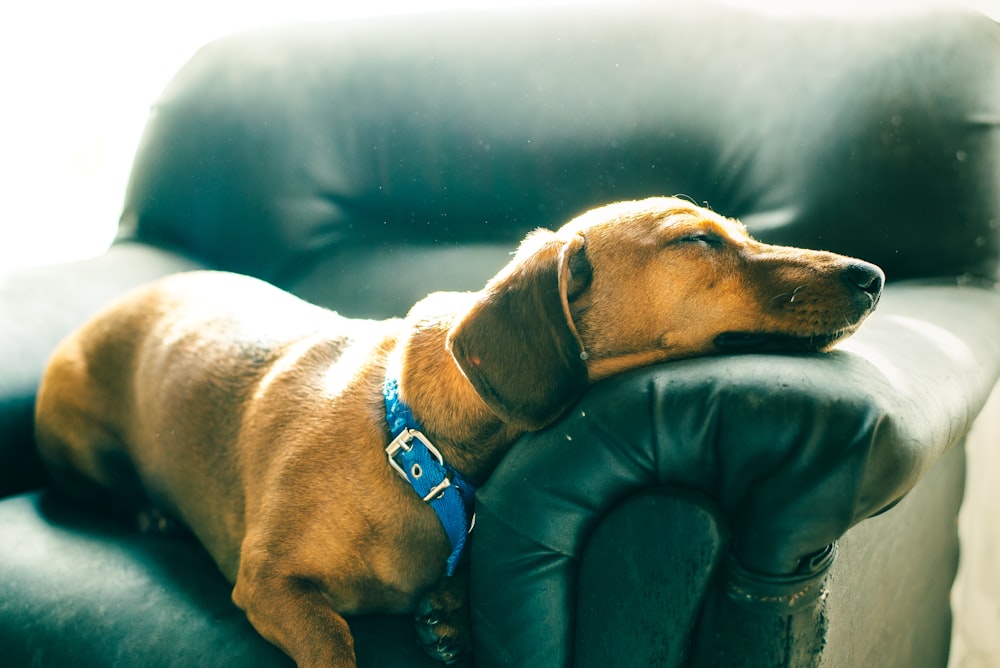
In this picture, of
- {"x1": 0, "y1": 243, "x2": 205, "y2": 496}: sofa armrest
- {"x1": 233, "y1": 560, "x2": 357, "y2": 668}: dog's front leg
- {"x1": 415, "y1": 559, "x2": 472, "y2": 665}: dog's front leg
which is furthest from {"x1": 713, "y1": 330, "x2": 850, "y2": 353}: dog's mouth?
{"x1": 0, "y1": 243, "x2": 205, "y2": 496}: sofa armrest

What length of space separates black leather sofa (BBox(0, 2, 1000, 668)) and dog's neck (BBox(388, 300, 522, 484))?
124 millimetres

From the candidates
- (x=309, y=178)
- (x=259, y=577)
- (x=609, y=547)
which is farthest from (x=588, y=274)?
(x=309, y=178)

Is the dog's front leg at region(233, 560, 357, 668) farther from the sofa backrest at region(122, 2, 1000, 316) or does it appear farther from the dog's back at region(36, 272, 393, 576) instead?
the sofa backrest at region(122, 2, 1000, 316)

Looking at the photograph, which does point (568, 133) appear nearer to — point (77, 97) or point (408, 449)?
point (408, 449)

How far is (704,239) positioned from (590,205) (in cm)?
83

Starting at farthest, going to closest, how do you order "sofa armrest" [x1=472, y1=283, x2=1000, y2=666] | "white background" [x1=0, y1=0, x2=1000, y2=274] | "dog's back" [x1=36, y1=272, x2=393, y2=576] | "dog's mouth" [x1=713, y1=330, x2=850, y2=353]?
"white background" [x1=0, y1=0, x2=1000, y2=274] < "dog's back" [x1=36, y1=272, x2=393, y2=576] < "dog's mouth" [x1=713, y1=330, x2=850, y2=353] < "sofa armrest" [x1=472, y1=283, x2=1000, y2=666]

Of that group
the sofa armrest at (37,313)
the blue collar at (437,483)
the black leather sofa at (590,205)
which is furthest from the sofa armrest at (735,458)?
the sofa armrest at (37,313)

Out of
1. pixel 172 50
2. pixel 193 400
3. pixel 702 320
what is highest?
pixel 172 50

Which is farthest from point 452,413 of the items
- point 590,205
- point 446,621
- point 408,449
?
point 590,205

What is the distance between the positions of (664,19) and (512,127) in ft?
1.63

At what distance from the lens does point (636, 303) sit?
1.22m

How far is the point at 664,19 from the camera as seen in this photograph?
2.08 m

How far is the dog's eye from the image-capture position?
125cm

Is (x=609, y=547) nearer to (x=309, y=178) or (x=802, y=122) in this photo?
(x=802, y=122)
